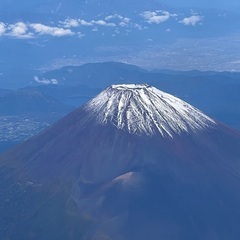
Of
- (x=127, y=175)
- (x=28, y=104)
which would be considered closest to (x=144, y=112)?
(x=127, y=175)

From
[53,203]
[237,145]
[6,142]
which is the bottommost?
[6,142]

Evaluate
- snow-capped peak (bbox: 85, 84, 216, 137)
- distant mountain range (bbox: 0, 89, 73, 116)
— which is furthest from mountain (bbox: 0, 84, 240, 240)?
distant mountain range (bbox: 0, 89, 73, 116)

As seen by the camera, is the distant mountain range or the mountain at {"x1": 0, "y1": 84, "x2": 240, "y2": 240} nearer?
the mountain at {"x1": 0, "y1": 84, "x2": 240, "y2": 240}

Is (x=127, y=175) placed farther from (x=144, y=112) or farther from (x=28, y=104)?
(x=28, y=104)

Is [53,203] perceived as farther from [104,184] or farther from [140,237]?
[140,237]

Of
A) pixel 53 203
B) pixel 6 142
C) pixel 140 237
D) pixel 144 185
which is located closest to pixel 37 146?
pixel 53 203

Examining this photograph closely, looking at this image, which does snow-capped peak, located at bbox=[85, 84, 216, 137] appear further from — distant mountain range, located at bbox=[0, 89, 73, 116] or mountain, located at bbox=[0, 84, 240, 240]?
distant mountain range, located at bbox=[0, 89, 73, 116]
